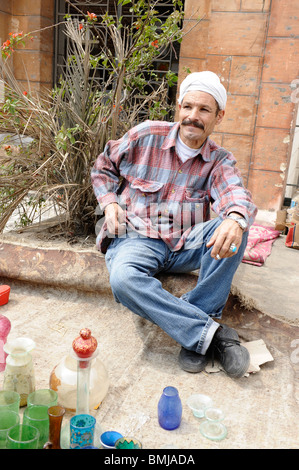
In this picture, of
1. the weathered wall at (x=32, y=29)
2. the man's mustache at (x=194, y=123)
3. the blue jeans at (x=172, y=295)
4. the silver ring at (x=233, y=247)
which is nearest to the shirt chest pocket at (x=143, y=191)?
the blue jeans at (x=172, y=295)

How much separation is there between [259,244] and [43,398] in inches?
110

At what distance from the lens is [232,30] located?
171 inches

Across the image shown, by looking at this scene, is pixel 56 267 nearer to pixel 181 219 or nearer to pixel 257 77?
pixel 181 219

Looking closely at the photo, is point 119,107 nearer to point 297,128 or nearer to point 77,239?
point 77,239

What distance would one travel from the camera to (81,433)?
4.50 ft

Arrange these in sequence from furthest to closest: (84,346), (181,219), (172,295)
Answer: (181,219), (172,295), (84,346)

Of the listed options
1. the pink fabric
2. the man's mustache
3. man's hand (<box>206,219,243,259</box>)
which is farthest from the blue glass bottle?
the pink fabric

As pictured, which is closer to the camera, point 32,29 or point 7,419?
point 7,419

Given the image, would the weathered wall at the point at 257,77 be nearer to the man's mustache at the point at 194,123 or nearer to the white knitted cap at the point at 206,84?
the white knitted cap at the point at 206,84

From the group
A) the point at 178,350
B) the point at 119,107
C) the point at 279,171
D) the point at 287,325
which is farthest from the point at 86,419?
the point at 279,171

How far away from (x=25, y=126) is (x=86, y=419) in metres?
2.10

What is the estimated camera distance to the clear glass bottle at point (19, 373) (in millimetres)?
1657

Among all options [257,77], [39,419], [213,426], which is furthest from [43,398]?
[257,77]

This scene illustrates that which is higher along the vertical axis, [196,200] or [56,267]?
[196,200]
